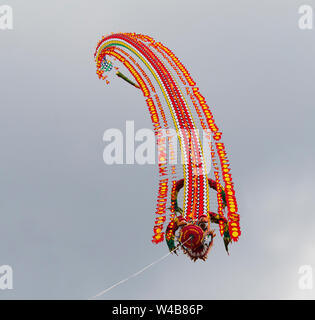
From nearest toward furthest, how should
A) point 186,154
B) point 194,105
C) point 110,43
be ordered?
1. point 186,154
2. point 194,105
3. point 110,43

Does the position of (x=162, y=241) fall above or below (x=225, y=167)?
below

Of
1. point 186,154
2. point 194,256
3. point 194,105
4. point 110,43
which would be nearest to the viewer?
point 194,256

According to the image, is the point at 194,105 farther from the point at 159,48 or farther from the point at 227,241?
the point at 227,241

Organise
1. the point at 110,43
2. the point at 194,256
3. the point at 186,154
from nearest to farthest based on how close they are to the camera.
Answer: the point at 194,256 → the point at 186,154 → the point at 110,43

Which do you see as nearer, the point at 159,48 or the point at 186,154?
the point at 186,154

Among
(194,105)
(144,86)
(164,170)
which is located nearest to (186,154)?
(164,170)

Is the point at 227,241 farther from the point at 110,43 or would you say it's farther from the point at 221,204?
the point at 110,43

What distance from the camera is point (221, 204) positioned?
77500 millimetres

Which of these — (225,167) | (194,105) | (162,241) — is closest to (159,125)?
(194,105)

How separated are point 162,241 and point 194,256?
4.78m

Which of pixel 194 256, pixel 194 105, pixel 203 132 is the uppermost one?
pixel 194 105

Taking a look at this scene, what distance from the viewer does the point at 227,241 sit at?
75.1 m

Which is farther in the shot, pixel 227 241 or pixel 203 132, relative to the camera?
pixel 203 132

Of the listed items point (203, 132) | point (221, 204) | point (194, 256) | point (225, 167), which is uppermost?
point (203, 132)
